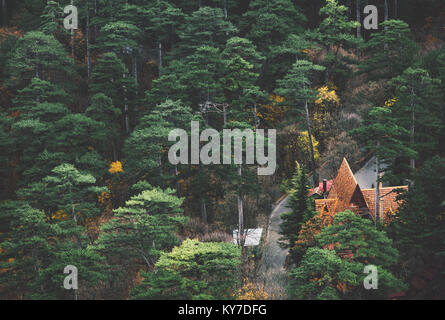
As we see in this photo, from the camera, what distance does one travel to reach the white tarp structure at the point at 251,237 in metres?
26.7

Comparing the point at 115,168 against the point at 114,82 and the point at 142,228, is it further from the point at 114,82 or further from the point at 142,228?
the point at 142,228

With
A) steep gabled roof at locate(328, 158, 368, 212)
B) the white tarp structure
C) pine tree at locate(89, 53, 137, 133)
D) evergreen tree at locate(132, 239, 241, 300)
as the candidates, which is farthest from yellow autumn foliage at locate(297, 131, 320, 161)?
evergreen tree at locate(132, 239, 241, 300)

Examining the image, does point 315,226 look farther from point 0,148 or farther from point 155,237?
point 0,148

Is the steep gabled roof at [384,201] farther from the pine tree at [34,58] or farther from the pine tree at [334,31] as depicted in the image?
the pine tree at [34,58]

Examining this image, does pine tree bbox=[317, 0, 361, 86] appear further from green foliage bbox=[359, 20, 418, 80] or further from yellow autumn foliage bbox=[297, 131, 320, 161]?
yellow autumn foliage bbox=[297, 131, 320, 161]

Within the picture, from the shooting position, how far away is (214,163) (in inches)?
1073

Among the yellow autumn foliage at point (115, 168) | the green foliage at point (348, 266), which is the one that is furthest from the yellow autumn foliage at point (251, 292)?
the yellow autumn foliage at point (115, 168)

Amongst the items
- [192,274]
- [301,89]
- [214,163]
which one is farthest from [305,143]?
[192,274]

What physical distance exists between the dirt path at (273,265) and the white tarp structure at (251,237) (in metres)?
0.76

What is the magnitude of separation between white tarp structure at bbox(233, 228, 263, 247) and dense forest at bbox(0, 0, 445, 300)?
50cm

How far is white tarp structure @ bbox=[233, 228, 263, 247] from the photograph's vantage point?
26.7 metres

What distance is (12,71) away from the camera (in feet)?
112

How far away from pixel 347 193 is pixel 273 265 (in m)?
6.26
